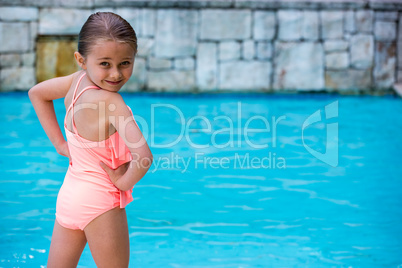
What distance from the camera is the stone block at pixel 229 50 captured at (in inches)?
329

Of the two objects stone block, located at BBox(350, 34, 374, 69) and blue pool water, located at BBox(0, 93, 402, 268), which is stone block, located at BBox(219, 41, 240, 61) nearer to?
blue pool water, located at BBox(0, 93, 402, 268)

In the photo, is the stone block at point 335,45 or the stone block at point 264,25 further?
the stone block at point 335,45

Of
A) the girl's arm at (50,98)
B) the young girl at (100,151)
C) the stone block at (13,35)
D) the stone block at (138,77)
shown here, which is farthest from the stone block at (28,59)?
the young girl at (100,151)

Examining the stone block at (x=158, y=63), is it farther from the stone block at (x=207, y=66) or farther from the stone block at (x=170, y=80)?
the stone block at (x=207, y=66)

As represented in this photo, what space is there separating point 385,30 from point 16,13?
5329 mm

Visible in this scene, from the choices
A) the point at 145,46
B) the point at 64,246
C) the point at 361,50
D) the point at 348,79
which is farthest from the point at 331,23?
the point at 64,246

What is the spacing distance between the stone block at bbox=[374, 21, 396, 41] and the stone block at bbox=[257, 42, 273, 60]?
158cm

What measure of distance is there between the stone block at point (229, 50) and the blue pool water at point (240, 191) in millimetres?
1285

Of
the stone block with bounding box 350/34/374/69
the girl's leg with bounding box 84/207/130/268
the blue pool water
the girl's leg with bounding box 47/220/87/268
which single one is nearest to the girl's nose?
the girl's leg with bounding box 84/207/130/268

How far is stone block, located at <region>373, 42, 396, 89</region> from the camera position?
8.54 meters

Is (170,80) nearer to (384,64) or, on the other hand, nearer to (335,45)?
(335,45)

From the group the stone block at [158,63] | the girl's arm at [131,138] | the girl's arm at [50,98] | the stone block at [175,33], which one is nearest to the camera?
the girl's arm at [131,138]

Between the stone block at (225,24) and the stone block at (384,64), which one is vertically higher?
the stone block at (225,24)

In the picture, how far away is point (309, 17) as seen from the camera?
329 inches
